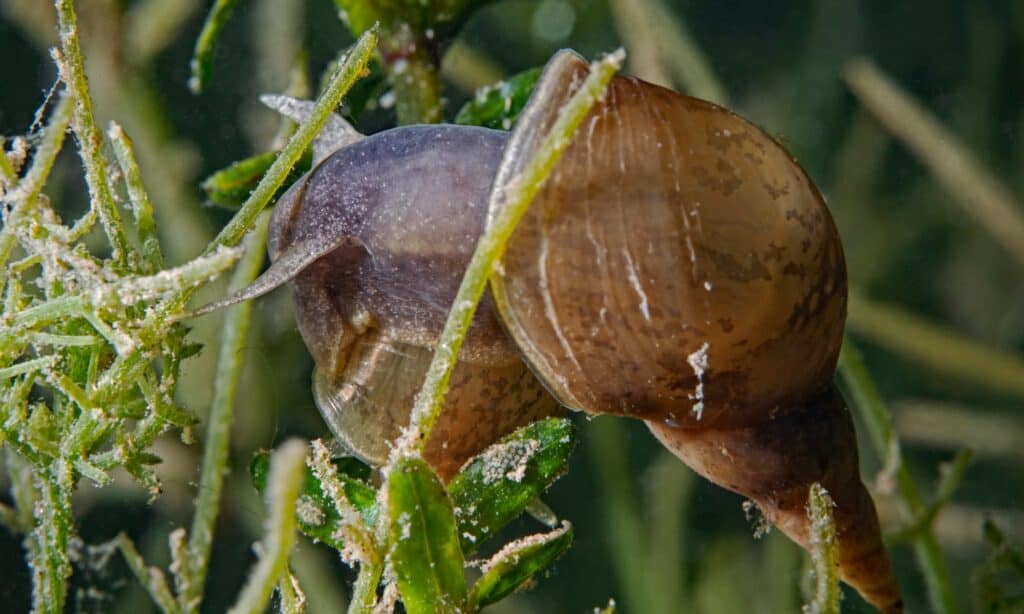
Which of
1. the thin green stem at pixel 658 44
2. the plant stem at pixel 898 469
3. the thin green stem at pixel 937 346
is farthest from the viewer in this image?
the thin green stem at pixel 937 346

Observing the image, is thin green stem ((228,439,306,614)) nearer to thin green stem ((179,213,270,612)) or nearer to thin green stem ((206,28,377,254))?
thin green stem ((206,28,377,254))

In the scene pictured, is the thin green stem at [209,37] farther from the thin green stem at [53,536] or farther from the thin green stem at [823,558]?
the thin green stem at [823,558]

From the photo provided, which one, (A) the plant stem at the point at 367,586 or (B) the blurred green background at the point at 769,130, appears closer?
(A) the plant stem at the point at 367,586

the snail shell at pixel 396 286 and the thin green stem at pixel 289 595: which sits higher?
the snail shell at pixel 396 286

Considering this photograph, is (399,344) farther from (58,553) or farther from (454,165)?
(58,553)

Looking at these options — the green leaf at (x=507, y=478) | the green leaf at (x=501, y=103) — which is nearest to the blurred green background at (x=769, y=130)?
the green leaf at (x=501, y=103)

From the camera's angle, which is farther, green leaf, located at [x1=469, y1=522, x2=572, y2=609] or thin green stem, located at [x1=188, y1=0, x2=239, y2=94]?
thin green stem, located at [x1=188, y1=0, x2=239, y2=94]

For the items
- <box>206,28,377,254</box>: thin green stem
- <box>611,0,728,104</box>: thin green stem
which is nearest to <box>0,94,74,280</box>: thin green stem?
<box>206,28,377,254</box>: thin green stem
